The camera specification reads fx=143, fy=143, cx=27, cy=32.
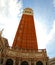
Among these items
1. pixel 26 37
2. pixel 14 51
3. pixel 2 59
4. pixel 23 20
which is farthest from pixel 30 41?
pixel 2 59

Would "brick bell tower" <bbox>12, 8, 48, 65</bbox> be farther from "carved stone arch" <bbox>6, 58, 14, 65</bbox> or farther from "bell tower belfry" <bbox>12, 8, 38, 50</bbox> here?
"carved stone arch" <bbox>6, 58, 14, 65</bbox>

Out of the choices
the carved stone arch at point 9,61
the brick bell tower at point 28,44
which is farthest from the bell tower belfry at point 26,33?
the carved stone arch at point 9,61

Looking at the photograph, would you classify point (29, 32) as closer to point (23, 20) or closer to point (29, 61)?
point (23, 20)

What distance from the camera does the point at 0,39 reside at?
41.8 meters

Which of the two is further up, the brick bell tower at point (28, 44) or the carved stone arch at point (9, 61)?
the brick bell tower at point (28, 44)

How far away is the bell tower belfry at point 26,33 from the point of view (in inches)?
2256

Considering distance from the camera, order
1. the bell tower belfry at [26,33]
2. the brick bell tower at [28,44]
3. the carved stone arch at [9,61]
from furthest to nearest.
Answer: the bell tower belfry at [26,33]
the brick bell tower at [28,44]
the carved stone arch at [9,61]

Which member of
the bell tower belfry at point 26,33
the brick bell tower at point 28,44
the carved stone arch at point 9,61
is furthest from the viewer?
the bell tower belfry at point 26,33

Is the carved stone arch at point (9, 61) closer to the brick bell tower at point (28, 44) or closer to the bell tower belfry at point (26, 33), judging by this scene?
the brick bell tower at point (28, 44)

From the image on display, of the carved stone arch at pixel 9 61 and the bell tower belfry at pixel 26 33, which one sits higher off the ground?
the bell tower belfry at pixel 26 33

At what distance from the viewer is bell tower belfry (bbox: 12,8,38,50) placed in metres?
57.3

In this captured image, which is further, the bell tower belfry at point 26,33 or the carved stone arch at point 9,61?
the bell tower belfry at point 26,33

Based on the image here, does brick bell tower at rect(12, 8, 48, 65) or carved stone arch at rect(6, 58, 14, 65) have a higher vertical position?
brick bell tower at rect(12, 8, 48, 65)

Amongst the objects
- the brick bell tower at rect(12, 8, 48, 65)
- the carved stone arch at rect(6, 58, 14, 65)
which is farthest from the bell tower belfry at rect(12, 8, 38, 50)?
the carved stone arch at rect(6, 58, 14, 65)
